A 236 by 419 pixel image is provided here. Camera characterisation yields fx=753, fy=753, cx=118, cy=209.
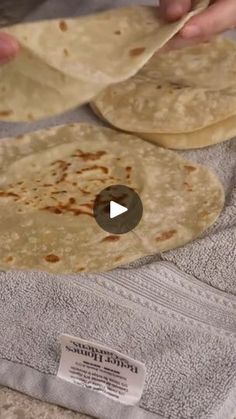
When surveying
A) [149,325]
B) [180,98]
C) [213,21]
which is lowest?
[149,325]

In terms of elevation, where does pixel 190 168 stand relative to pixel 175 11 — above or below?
below

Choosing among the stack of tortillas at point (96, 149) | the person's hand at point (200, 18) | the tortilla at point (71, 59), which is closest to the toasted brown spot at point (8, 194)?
the stack of tortillas at point (96, 149)

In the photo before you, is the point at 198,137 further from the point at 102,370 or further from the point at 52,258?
the point at 102,370

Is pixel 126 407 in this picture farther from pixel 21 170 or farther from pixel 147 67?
pixel 147 67

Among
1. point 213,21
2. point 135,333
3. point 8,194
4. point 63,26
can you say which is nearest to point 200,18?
point 213,21

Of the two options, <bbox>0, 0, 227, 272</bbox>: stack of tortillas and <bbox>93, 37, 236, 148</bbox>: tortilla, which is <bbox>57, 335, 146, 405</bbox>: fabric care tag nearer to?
<bbox>0, 0, 227, 272</bbox>: stack of tortillas
